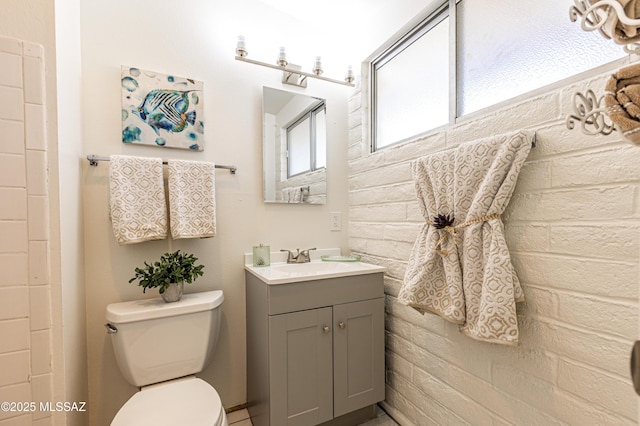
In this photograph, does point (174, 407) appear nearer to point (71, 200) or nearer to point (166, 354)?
point (166, 354)

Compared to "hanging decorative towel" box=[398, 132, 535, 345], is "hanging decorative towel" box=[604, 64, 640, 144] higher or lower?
higher

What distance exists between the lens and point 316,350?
52.3 inches

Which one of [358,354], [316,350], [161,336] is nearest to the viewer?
[161,336]

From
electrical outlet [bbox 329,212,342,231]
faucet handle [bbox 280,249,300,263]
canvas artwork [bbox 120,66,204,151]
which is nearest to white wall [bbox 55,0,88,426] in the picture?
canvas artwork [bbox 120,66,204,151]

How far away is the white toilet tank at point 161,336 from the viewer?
3.87 ft

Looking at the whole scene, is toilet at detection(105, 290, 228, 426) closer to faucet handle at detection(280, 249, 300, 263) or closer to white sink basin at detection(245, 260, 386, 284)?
white sink basin at detection(245, 260, 386, 284)

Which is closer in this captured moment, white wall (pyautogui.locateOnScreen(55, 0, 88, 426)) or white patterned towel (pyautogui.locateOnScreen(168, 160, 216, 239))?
white wall (pyautogui.locateOnScreen(55, 0, 88, 426))

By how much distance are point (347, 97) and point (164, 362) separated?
185 centimetres

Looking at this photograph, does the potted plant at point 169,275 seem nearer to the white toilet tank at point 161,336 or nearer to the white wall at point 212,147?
the white toilet tank at point 161,336

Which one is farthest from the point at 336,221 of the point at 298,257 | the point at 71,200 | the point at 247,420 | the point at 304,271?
the point at 71,200

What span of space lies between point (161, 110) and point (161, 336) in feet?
3.64

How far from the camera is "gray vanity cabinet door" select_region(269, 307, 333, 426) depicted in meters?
1.25

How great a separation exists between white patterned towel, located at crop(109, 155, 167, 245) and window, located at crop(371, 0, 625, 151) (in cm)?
129

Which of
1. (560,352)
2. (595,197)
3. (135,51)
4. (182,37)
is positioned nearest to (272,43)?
(182,37)
